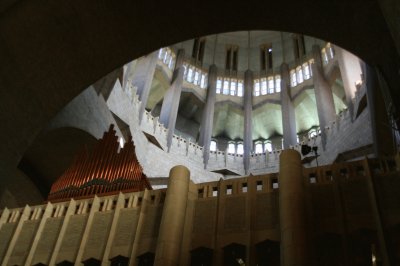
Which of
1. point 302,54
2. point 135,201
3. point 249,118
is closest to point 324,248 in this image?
point 135,201

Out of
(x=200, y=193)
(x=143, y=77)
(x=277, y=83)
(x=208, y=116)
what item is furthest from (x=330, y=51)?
(x=200, y=193)

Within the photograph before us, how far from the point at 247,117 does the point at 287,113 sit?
8.92 feet

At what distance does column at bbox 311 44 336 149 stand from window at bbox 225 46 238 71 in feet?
20.7

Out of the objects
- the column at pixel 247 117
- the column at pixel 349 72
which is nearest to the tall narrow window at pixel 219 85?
the column at pixel 247 117

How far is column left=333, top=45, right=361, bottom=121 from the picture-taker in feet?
70.3

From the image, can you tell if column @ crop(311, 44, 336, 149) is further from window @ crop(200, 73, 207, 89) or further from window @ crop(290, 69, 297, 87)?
window @ crop(200, 73, 207, 89)

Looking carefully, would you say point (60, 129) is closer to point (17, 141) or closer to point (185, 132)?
point (17, 141)

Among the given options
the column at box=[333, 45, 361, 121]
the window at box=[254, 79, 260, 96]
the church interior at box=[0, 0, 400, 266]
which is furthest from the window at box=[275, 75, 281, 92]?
the church interior at box=[0, 0, 400, 266]

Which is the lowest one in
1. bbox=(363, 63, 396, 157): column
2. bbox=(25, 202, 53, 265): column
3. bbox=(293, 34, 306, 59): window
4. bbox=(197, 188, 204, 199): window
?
bbox=(25, 202, 53, 265): column

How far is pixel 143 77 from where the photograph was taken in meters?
24.7

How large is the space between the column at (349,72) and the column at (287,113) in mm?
4883

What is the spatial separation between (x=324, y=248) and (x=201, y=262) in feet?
9.91

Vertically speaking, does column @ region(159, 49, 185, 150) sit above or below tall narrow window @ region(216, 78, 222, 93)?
below

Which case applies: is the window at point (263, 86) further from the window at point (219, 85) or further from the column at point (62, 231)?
the column at point (62, 231)
